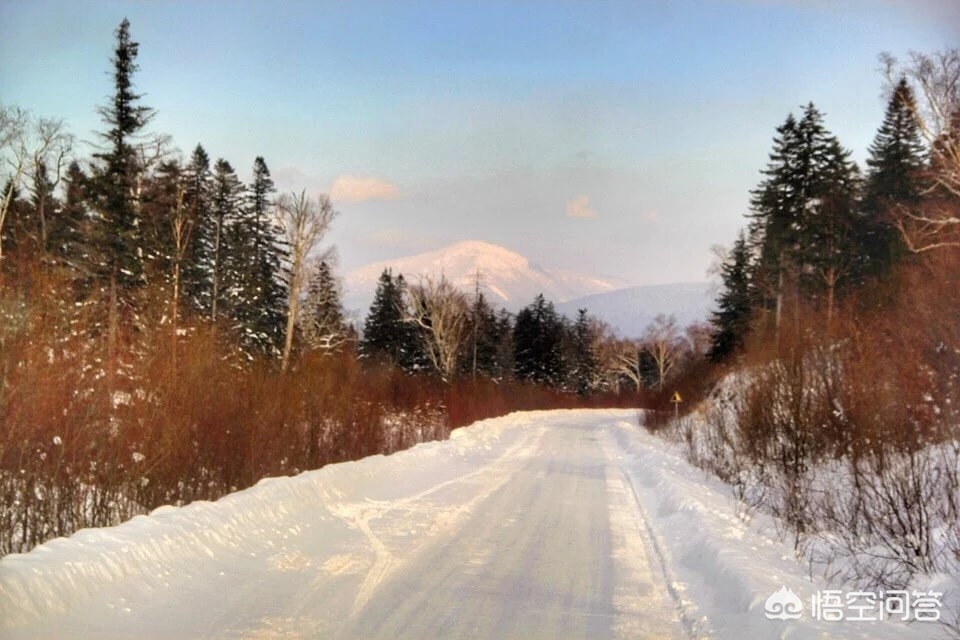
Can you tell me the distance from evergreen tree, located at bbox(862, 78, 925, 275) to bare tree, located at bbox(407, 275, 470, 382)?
94.2 feet

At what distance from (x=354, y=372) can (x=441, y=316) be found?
36246mm

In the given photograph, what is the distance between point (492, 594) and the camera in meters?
7.15

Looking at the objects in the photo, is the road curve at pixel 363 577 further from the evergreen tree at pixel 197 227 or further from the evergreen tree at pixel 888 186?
the evergreen tree at pixel 888 186

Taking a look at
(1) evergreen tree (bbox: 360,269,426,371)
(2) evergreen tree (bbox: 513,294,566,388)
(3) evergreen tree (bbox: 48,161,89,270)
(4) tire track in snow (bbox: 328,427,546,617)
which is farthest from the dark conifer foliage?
(4) tire track in snow (bbox: 328,427,546,617)

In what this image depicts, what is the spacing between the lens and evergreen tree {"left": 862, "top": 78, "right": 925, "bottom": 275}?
3553 centimetres

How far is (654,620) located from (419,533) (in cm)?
434

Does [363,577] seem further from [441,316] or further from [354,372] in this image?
[441,316]

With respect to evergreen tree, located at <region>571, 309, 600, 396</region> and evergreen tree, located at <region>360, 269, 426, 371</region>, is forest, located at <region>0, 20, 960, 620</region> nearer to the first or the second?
evergreen tree, located at <region>360, 269, 426, 371</region>

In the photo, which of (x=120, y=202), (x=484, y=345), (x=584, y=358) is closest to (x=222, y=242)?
(x=120, y=202)

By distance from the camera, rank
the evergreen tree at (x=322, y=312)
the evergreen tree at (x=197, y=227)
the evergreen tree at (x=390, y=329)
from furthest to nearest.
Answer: the evergreen tree at (x=390, y=329)
the evergreen tree at (x=322, y=312)
the evergreen tree at (x=197, y=227)

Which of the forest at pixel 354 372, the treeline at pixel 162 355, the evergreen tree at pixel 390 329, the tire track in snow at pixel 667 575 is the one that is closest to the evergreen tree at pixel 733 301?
the forest at pixel 354 372

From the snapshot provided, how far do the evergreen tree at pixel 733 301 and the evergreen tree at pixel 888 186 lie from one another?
35.4 feet

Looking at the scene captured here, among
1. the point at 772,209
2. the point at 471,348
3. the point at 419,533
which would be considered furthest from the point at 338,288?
the point at 419,533

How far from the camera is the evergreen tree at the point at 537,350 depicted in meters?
88.0
